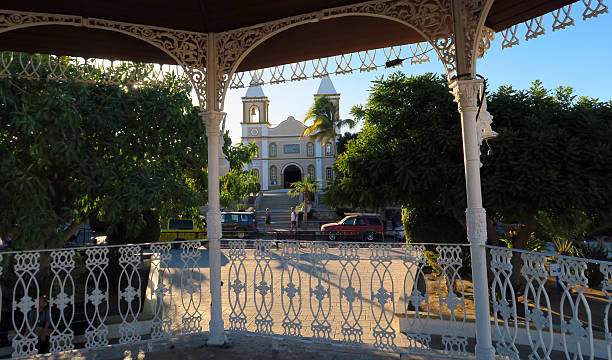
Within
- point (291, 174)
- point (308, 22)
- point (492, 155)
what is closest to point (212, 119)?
point (308, 22)

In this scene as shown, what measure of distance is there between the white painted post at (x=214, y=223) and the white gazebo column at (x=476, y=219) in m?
2.64

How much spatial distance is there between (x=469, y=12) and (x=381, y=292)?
289 centimetres

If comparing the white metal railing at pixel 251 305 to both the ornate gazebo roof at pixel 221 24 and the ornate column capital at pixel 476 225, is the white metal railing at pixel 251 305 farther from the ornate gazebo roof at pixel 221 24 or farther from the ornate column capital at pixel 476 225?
the ornate gazebo roof at pixel 221 24

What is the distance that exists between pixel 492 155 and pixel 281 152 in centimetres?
3251

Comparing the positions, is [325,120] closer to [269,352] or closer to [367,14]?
[367,14]

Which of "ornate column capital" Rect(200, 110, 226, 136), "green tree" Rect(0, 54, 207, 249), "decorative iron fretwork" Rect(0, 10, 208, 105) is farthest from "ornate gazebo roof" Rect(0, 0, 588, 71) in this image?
"ornate column capital" Rect(200, 110, 226, 136)

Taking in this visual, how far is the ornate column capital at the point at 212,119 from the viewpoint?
164 inches

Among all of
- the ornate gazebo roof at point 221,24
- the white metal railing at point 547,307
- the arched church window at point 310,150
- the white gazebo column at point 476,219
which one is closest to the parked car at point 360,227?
the white metal railing at point 547,307

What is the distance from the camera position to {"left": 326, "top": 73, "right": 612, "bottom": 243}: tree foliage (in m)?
5.51

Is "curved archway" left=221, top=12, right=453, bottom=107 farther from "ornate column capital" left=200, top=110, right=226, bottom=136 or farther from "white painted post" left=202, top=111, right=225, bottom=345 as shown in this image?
"white painted post" left=202, top=111, right=225, bottom=345

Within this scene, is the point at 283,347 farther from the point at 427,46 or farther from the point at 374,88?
the point at 374,88

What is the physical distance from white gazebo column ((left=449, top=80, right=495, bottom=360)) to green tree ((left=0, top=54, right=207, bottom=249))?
3.92 metres

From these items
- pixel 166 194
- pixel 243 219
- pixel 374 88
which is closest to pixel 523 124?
pixel 374 88

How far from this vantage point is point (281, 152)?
37.8m
